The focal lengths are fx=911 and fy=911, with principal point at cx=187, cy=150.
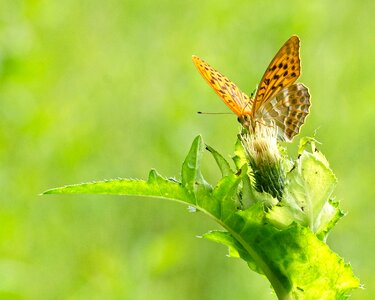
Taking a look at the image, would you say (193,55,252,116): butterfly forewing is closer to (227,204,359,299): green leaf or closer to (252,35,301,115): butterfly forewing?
(252,35,301,115): butterfly forewing

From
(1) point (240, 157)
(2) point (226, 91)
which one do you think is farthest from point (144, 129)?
(1) point (240, 157)

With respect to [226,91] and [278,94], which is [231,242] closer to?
[226,91]

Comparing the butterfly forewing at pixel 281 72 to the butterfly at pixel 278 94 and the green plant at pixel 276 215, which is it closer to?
the butterfly at pixel 278 94

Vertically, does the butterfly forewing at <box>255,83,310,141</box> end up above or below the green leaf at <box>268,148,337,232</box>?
above

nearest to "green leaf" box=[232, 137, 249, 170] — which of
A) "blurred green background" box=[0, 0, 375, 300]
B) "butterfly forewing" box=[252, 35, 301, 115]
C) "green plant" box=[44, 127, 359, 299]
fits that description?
"green plant" box=[44, 127, 359, 299]

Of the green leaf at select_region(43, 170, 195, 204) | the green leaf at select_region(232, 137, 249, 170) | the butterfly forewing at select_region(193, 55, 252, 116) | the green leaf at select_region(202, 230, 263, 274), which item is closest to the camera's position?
the green leaf at select_region(43, 170, 195, 204)

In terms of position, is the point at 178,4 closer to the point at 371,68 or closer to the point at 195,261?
the point at 371,68

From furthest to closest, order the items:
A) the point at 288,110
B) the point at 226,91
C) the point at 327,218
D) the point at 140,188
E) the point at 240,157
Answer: the point at 288,110, the point at 226,91, the point at 240,157, the point at 327,218, the point at 140,188
